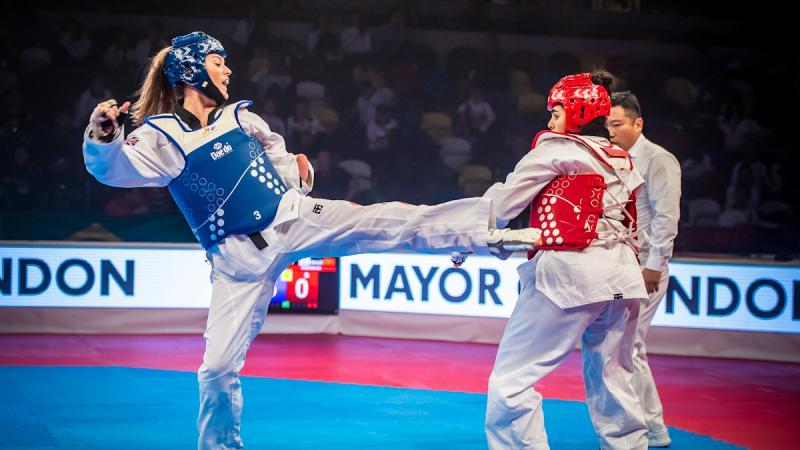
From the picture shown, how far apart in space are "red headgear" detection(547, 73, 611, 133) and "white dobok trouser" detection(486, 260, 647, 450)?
2.31ft

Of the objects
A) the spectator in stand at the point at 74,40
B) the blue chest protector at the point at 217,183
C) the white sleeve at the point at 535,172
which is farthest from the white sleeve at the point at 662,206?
the spectator in stand at the point at 74,40

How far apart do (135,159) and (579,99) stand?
80.7 inches

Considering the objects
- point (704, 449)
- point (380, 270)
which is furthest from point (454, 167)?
point (704, 449)

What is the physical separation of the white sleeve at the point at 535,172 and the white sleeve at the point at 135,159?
1.50 meters

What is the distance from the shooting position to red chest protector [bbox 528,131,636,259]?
14.0ft

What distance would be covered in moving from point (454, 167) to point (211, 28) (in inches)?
157

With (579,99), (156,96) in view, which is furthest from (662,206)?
(156,96)

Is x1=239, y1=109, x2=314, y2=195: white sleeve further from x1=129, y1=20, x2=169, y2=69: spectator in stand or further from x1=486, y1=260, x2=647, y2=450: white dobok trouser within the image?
x1=129, y1=20, x2=169, y2=69: spectator in stand

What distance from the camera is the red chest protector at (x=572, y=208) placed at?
14.0 ft

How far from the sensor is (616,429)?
4551 millimetres

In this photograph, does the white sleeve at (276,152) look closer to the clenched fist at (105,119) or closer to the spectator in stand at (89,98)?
the clenched fist at (105,119)

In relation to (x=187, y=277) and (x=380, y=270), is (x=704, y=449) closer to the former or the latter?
(x=380, y=270)

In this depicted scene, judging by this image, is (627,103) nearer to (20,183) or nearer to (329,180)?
(329,180)

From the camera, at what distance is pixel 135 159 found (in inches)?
169
